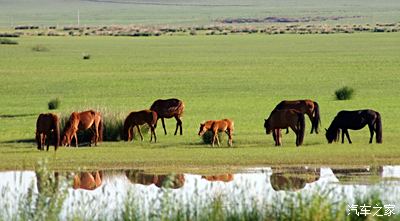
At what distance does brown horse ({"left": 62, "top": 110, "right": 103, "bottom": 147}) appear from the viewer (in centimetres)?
2180

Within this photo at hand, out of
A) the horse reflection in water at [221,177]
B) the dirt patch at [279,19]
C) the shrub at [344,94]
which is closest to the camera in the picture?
the horse reflection in water at [221,177]

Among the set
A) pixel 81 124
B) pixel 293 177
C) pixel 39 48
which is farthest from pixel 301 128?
pixel 39 48

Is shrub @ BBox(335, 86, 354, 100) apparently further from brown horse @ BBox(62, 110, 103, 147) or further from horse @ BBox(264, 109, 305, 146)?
brown horse @ BBox(62, 110, 103, 147)

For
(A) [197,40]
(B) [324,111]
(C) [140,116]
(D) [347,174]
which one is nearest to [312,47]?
(A) [197,40]

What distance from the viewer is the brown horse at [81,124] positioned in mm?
21797

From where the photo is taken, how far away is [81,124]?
22.0m

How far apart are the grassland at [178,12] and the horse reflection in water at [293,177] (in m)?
127

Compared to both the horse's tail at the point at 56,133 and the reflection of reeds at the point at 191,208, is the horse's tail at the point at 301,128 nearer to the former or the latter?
the horse's tail at the point at 56,133

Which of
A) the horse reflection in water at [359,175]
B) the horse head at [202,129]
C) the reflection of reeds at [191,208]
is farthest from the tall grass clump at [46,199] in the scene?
the horse head at [202,129]

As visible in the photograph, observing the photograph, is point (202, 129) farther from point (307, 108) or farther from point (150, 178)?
point (150, 178)

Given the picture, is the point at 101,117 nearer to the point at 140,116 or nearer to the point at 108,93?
the point at 140,116

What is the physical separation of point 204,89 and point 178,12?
143245mm

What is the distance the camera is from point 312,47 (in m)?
69.2

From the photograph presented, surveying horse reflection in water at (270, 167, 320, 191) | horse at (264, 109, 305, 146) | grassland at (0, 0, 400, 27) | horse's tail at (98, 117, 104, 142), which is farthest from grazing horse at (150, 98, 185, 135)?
grassland at (0, 0, 400, 27)
